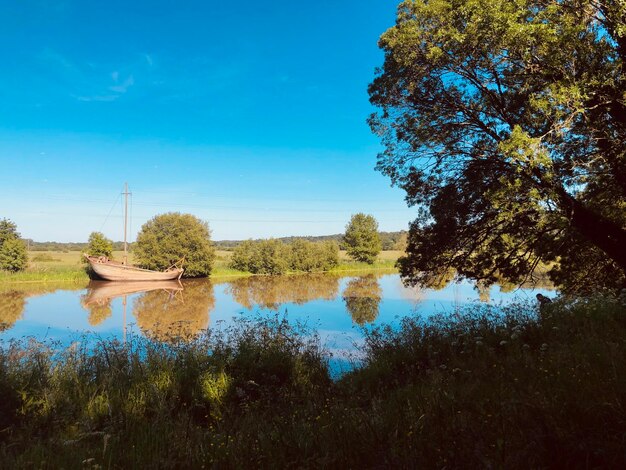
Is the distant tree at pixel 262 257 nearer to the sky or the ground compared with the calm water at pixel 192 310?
nearer to the sky

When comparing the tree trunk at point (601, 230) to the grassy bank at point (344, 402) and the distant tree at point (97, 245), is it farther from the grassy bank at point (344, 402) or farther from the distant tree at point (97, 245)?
the distant tree at point (97, 245)

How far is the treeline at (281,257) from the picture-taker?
5225 cm

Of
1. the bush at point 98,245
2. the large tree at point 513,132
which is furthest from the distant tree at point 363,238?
the large tree at point 513,132

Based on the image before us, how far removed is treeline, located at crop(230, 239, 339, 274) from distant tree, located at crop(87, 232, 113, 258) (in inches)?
652

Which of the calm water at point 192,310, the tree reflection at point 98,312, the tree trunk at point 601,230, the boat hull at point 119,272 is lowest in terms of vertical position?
the tree reflection at point 98,312

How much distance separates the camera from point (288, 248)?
186 ft

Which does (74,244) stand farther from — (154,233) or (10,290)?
(10,290)

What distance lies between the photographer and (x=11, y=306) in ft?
73.8

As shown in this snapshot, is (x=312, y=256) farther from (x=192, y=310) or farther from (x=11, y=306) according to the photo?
(x=11, y=306)

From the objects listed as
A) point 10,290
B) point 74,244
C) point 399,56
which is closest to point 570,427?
point 399,56

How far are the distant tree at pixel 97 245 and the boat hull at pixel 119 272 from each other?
5929mm

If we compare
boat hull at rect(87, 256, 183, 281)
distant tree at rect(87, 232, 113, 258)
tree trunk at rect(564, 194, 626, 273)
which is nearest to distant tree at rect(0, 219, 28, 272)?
distant tree at rect(87, 232, 113, 258)

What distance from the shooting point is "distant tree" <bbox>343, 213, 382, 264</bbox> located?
211 feet

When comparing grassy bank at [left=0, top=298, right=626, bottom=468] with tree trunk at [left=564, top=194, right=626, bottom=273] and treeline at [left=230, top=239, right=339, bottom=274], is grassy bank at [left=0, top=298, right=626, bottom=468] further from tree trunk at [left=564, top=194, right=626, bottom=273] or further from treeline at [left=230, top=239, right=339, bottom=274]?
treeline at [left=230, top=239, right=339, bottom=274]
